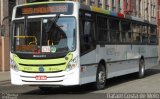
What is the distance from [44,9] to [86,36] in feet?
5.43

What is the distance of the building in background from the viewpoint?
30712 mm

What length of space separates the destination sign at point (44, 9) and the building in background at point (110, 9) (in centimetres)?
53

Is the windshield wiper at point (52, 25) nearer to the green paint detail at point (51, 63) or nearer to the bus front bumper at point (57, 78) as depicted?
the green paint detail at point (51, 63)

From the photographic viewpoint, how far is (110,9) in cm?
4944

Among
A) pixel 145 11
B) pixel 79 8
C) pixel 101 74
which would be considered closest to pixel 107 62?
pixel 101 74

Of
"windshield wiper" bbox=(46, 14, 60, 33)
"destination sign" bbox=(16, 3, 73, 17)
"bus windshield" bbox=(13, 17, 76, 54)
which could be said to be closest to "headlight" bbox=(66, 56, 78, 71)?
"bus windshield" bbox=(13, 17, 76, 54)

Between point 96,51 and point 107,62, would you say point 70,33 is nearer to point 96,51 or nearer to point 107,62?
point 96,51

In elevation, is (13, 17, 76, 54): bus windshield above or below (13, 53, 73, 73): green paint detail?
above

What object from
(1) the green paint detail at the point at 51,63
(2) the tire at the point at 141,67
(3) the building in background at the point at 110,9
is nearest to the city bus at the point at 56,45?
(1) the green paint detail at the point at 51,63

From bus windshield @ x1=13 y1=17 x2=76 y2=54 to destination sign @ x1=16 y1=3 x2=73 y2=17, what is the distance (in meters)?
0.25

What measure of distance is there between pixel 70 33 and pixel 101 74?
2649mm

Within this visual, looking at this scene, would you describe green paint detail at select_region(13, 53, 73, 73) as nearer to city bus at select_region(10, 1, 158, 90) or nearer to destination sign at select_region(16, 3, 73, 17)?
city bus at select_region(10, 1, 158, 90)

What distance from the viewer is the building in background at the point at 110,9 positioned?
30.7m

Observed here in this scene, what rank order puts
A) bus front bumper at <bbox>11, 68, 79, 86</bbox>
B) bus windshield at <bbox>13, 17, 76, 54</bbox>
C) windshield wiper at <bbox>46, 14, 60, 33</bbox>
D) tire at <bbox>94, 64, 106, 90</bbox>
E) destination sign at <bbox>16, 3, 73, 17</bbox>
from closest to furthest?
bus front bumper at <bbox>11, 68, 79, 86</bbox> → bus windshield at <bbox>13, 17, 76, 54</bbox> → windshield wiper at <bbox>46, 14, 60, 33</bbox> → destination sign at <bbox>16, 3, 73, 17</bbox> → tire at <bbox>94, 64, 106, 90</bbox>
